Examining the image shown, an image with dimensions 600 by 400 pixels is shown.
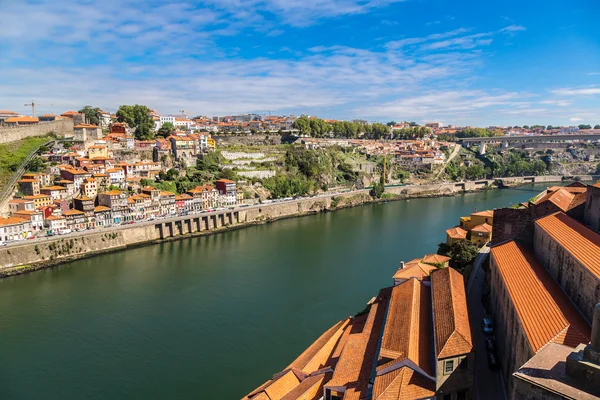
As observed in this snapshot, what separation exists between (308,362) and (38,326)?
950 centimetres

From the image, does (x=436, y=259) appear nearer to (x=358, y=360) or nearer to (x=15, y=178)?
(x=358, y=360)

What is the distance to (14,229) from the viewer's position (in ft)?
63.8

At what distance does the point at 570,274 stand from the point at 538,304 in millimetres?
1101

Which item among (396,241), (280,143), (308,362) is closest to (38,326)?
(308,362)

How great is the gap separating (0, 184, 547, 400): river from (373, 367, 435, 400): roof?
4.08m

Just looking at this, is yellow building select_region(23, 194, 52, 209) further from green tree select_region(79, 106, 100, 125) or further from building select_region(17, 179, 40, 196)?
green tree select_region(79, 106, 100, 125)

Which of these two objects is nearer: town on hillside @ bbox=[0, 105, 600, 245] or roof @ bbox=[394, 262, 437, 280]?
roof @ bbox=[394, 262, 437, 280]

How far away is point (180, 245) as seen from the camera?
Answer: 23266mm

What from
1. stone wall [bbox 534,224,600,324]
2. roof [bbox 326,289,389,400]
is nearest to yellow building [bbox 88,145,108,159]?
roof [bbox 326,289,389,400]

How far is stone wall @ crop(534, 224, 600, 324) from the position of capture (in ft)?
20.9

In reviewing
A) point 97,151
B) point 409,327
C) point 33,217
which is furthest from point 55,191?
point 409,327

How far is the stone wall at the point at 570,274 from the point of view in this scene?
6.38 m

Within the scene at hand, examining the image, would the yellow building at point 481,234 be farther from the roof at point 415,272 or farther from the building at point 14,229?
the building at point 14,229

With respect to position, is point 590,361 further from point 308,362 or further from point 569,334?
point 308,362
